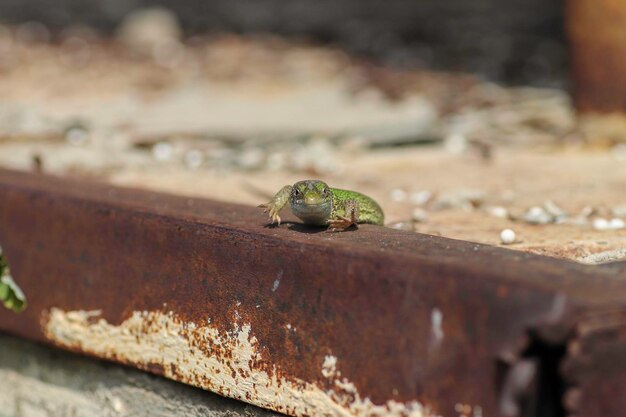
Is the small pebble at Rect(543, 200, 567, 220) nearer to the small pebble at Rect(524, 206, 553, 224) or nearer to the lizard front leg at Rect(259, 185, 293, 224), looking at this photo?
the small pebble at Rect(524, 206, 553, 224)

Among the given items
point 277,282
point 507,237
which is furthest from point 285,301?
point 507,237

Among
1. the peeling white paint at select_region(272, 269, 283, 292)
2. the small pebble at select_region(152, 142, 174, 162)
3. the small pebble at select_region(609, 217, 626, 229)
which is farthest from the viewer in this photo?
the small pebble at select_region(152, 142, 174, 162)

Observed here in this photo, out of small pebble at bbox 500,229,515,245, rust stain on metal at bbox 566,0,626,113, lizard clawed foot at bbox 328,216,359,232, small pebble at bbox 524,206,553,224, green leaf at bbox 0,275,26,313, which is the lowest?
green leaf at bbox 0,275,26,313

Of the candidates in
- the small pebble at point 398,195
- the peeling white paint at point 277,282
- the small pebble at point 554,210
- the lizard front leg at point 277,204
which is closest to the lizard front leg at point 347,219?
the lizard front leg at point 277,204

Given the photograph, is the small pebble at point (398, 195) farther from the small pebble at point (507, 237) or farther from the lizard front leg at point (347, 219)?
the lizard front leg at point (347, 219)

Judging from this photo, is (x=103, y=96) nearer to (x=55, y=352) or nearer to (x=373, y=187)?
(x=373, y=187)

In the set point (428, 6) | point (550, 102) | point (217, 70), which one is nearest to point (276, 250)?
point (550, 102)

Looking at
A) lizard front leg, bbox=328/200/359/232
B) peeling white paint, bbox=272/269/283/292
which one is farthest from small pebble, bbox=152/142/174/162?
peeling white paint, bbox=272/269/283/292
